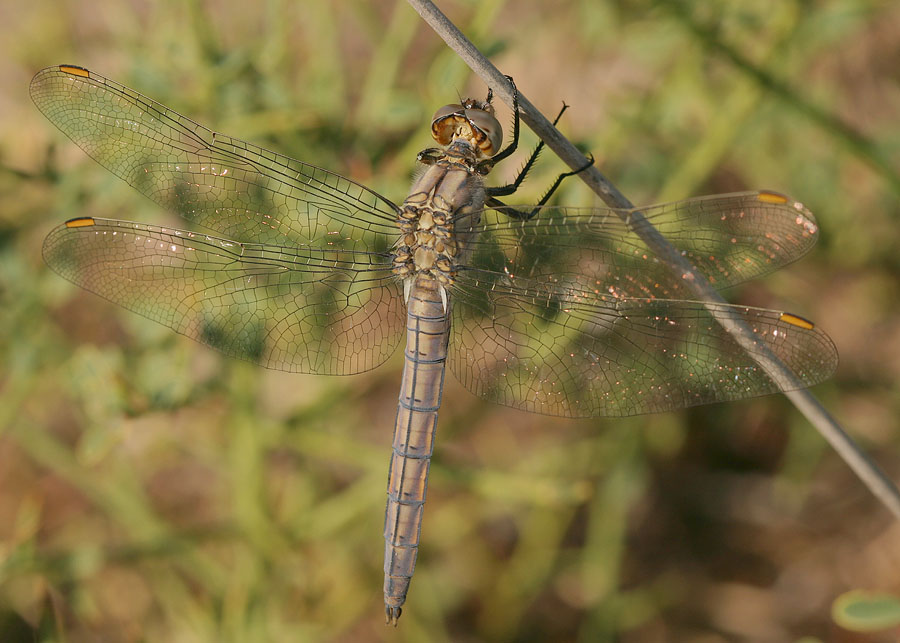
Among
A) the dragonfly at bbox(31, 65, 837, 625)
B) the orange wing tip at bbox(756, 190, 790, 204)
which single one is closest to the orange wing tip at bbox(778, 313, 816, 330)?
the dragonfly at bbox(31, 65, 837, 625)

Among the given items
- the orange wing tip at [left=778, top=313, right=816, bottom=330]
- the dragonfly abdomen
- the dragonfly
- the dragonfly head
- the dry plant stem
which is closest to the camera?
the dry plant stem

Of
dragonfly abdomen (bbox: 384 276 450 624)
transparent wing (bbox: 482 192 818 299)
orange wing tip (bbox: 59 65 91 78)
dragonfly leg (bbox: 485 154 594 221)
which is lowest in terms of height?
dragonfly abdomen (bbox: 384 276 450 624)

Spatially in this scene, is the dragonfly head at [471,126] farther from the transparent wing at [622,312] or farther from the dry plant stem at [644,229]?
the dry plant stem at [644,229]

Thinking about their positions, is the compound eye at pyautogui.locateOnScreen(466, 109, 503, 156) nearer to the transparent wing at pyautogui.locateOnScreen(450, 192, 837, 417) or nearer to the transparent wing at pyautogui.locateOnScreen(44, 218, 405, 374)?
the transparent wing at pyautogui.locateOnScreen(450, 192, 837, 417)

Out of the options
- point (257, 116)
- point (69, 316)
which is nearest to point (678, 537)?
point (257, 116)

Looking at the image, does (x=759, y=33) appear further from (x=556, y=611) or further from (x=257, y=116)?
(x=556, y=611)

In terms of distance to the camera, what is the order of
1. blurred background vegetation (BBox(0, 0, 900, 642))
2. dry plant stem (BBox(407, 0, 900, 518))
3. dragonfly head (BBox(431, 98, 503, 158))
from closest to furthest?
1. dry plant stem (BBox(407, 0, 900, 518))
2. dragonfly head (BBox(431, 98, 503, 158))
3. blurred background vegetation (BBox(0, 0, 900, 642))

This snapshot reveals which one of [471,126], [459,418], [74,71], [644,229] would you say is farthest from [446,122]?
[459,418]
